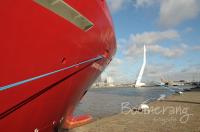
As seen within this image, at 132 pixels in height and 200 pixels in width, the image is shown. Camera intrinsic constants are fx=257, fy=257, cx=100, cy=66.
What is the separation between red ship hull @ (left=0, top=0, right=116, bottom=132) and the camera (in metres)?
3.54

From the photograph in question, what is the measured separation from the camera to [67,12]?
4.39m

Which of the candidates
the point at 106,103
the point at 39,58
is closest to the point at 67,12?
the point at 39,58

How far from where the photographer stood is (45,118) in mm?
5059

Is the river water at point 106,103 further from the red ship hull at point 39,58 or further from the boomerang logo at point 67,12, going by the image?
the boomerang logo at point 67,12

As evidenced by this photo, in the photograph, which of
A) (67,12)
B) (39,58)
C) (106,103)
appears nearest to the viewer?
(39,58)

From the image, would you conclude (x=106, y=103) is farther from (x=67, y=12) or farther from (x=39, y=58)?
(x=39, y=58)

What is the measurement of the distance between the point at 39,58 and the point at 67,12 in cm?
96

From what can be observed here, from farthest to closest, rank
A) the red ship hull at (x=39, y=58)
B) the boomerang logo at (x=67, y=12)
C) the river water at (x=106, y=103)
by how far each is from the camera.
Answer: the river water at (x=106, y=103)
the boomerang logo at (x=67, y=12)
the red ship hull at (x=39, y=58)

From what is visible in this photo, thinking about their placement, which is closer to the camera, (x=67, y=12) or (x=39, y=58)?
(x=39, y=58)

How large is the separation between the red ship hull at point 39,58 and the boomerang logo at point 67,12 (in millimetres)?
40

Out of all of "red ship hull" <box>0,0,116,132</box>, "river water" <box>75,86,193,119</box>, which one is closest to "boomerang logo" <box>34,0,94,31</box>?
"red ship hull" <box>0,0,116,132</box>

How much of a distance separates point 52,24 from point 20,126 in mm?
1768

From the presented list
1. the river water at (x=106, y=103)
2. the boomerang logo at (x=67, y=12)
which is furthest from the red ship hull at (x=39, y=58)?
the river water at (x=106, y=103)

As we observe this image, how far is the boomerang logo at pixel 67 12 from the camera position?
401cm
